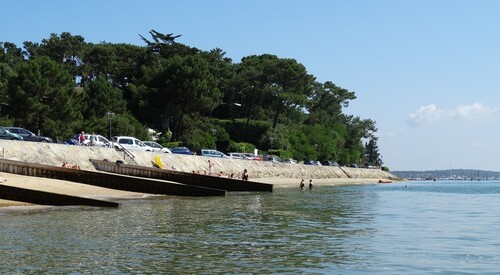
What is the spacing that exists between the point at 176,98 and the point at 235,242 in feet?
248

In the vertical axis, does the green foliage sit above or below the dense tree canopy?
below

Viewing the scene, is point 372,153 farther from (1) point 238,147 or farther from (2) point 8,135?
(2) point 8,135

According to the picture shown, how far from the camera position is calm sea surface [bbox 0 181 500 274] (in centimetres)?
1603

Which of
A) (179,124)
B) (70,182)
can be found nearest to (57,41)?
(179,124)

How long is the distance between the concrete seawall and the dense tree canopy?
1279 cm

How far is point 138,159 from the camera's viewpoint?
201 ft

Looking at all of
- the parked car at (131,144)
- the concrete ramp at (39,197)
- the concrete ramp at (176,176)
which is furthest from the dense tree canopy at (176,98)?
the concrete ramp at (39,197)

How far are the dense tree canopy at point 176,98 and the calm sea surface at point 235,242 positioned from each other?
4801 centimetres

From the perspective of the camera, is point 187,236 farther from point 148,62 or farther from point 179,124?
point 148,62

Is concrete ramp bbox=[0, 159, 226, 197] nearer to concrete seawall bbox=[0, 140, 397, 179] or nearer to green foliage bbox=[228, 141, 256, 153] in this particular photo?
concrete seawall bbox=[0, 140, 397, 179]

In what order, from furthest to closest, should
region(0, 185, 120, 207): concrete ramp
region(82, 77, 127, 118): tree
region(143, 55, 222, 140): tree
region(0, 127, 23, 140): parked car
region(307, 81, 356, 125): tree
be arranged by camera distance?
region(307, 81, 356, 125): tree
region(143, 55, 222, 140): tree
region(82, 77, 127, 118): tree
region(0, 127, 23, 140): parked car
region(0, 185, 120, 207): concrete ramp

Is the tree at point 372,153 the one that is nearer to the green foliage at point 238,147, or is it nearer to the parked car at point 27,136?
the green foliage at point 238,147

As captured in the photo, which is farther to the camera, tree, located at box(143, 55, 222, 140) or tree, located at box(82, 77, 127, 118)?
tree, located at box(143, 55, 222, 140)

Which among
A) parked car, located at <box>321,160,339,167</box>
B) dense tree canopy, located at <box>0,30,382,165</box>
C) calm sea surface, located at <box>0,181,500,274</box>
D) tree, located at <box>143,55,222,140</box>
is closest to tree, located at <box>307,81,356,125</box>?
dense tree canopy, located at <box>0,30,382,165</box>
